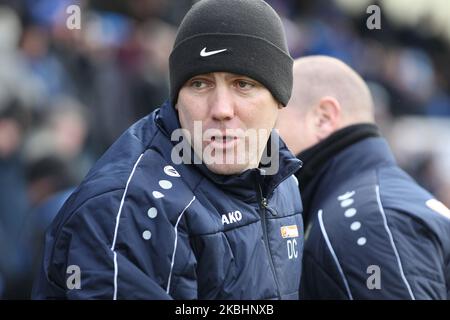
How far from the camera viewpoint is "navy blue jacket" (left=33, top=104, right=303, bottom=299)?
283 centimetres

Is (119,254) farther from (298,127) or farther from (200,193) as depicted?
(298,127)

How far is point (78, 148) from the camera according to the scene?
7.82 m

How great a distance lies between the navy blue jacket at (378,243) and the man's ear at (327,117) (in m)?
0.40

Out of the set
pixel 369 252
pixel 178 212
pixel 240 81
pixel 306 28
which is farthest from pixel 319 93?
pixel 306 28

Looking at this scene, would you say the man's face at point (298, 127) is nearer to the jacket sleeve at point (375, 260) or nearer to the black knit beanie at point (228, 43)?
the jacket sleeve at point (375, 260)

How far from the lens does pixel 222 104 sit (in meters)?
3.12

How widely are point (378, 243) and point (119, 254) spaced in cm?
142

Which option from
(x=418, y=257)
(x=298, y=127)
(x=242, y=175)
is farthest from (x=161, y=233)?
(x=298, y=127)

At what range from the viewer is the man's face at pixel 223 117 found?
314 centimetres

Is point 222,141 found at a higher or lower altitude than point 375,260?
higher

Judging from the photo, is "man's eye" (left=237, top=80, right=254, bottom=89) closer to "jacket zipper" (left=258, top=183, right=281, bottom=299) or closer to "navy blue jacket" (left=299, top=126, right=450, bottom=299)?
"jacket zipper" (left=258, top=183, right=281, bottom=299)

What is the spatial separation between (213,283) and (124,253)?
31 cm

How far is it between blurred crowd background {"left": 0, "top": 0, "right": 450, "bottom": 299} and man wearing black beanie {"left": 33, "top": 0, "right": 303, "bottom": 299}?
270 centimetres

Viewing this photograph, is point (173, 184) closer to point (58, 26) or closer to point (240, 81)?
point (240, 81)
